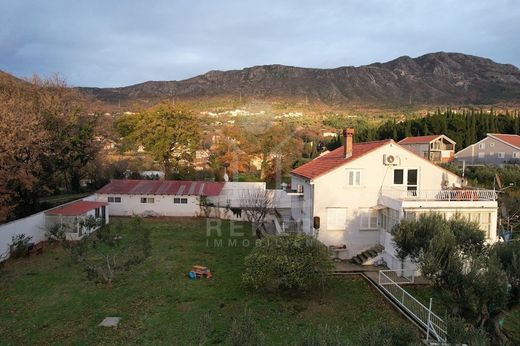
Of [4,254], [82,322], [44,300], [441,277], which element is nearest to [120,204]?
[4,254]

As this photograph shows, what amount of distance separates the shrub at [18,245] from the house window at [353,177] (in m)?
17.8

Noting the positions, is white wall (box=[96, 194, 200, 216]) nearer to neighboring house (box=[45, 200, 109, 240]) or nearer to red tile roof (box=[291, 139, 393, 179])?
neighboring house (box=[45, 200, 109, 240])

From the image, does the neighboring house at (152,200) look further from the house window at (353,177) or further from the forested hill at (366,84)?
the forested hill at (366,84)

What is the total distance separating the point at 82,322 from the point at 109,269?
13.7 ft

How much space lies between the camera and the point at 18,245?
20.5 metres

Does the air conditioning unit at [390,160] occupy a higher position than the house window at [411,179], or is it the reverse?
the air conditioning unit at [390,160]

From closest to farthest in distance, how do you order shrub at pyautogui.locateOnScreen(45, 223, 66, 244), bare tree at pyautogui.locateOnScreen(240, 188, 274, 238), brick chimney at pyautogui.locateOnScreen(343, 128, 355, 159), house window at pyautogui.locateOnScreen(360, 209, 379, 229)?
house window at pyautogui.locateOnScreen(360, 209, 379, 229)
shrub at pyautogui.locateOnScreen(45, 223, 66, 244)
brick chimney at pyautogui.locateOnScreen(343, 128, 355, 159)
bare tree at pyautogui.locateOnScreen(240, 188, 274, 238)

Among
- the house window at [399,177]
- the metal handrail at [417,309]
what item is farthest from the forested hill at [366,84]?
the metal handrail at [417,309]

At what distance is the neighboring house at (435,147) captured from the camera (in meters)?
58.8

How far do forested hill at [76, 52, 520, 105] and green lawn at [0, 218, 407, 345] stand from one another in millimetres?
121605

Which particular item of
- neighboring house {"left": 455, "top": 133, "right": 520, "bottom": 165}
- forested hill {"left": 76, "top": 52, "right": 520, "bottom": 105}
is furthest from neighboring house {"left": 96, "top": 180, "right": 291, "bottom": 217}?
forested hill {"left": 76, "top": 52, "right": 520, "bottom": 105}

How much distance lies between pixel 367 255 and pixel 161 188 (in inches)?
788

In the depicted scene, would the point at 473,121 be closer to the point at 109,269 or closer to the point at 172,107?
the point at 172,107

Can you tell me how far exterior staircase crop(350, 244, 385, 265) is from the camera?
19922 mm
